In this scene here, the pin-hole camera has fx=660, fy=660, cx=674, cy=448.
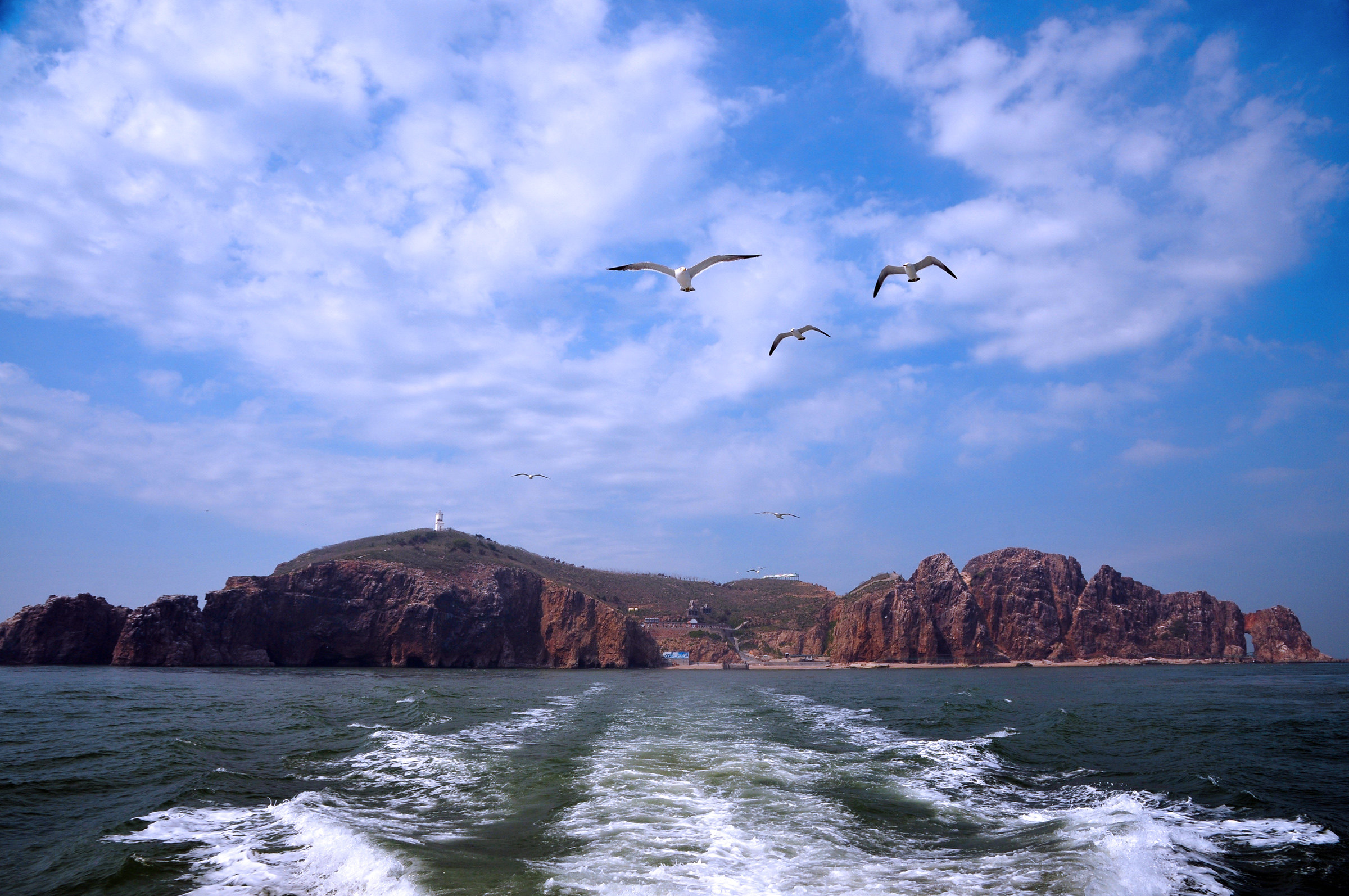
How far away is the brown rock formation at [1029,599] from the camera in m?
86.4

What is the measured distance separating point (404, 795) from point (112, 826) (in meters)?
4.30

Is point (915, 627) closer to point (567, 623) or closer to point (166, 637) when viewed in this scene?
point (567, 623)

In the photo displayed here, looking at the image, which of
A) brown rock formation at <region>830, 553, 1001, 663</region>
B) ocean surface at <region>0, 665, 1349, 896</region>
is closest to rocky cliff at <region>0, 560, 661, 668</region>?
A: brown rock formation at <region>830, 553, 1001, 663</region>

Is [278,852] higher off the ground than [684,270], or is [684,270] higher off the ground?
[684,270]

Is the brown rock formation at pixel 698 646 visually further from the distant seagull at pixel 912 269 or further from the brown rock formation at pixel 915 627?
the distant seagull at pixel 912 269

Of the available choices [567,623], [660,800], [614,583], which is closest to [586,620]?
[567,623]

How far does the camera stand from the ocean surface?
7.89 meters

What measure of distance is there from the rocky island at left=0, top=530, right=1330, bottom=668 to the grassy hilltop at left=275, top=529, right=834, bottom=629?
1.83 ft

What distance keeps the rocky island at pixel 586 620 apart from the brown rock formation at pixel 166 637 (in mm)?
116

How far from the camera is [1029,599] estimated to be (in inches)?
3455

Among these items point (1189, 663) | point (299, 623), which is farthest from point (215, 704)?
point (1189, 663)

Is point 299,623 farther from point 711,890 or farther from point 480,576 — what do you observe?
point 711,890

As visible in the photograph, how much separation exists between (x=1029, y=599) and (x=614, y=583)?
6172 cm

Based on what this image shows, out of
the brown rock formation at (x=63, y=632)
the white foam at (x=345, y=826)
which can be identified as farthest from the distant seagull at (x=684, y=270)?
the brown rock formation at (x=63, y=632)
